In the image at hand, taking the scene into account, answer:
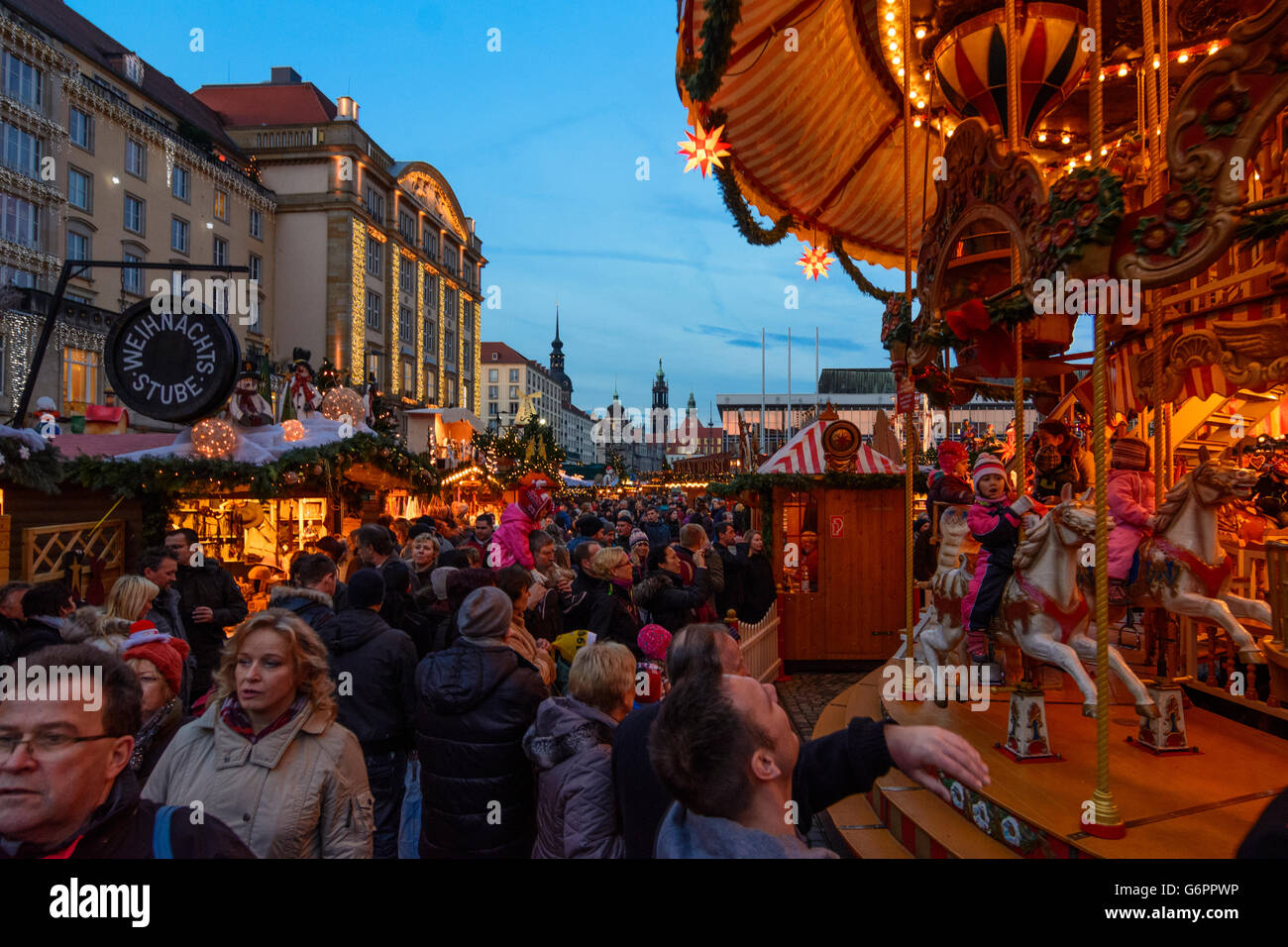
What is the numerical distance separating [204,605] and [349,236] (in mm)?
41324

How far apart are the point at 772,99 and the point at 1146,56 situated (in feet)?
11.5

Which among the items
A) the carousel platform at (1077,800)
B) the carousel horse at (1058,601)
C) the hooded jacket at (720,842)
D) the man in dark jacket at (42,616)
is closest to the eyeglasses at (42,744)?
the hooded jacket at (720,842)

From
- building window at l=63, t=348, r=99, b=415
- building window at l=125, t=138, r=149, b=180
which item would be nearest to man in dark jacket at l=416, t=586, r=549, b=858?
building window at l=63, t=348, r=99, b=415

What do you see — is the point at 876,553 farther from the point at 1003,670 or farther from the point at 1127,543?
the point at 1127,543

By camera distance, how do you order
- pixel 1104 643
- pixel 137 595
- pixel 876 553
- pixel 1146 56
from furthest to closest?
pixel 876 553, pixel 1146 56, pixel 137 595, pixel 1104 643

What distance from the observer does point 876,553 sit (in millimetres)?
10508

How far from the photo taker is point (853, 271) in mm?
10492

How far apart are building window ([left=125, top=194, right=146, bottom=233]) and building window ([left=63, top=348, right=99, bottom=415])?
23.2 ft

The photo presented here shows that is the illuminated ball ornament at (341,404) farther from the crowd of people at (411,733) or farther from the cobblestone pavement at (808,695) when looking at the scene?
the cobblestone pavement at (808,695)

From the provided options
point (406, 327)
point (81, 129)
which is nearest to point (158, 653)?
point (81, 129)

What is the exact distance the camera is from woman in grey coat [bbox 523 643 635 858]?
2.67 m

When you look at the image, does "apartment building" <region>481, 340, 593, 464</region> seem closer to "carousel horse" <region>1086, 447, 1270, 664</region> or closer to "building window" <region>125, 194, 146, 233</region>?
"building window" <region>125, 194, 146, 233</region>
